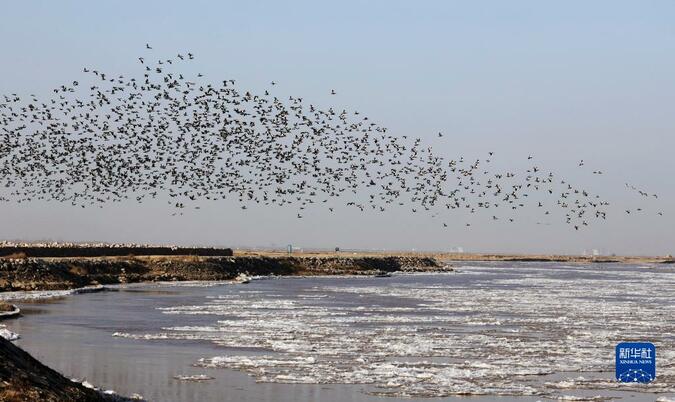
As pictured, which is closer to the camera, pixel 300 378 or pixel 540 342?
pixel 300 378

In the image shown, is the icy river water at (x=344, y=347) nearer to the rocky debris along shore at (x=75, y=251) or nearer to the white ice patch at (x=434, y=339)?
the white ice patch at (x=434, y=339)

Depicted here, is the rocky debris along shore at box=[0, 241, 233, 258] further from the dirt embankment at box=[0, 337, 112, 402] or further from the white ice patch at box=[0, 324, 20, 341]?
the dirt embankment at box=[0, 337, 112, 402]

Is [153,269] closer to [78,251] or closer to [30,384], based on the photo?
[78,251]

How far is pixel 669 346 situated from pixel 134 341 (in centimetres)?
1959

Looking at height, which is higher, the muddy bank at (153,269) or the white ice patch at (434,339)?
the muddy bank at (153,269)

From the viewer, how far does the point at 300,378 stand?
2612 cm

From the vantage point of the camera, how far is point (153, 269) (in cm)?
9481

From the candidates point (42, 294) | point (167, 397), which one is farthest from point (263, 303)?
point (167, 397)

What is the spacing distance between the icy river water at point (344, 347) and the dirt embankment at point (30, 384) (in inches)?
131

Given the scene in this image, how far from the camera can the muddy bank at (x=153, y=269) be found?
73.8 meters

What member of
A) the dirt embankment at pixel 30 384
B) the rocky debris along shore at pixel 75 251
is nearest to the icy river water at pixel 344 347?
the dirt embankment at pixel 30 384

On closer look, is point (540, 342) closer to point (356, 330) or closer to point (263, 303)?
point (356, 330)

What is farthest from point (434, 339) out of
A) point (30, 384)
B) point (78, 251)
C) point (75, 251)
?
point (78, 251)

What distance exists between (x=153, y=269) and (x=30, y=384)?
77654 mm
